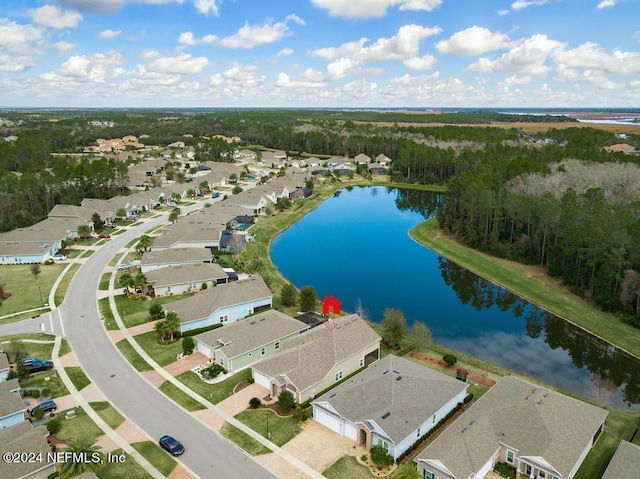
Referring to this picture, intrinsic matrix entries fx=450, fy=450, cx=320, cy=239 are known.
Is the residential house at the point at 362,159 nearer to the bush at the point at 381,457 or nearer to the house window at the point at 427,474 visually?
the bush at the point at 381,457

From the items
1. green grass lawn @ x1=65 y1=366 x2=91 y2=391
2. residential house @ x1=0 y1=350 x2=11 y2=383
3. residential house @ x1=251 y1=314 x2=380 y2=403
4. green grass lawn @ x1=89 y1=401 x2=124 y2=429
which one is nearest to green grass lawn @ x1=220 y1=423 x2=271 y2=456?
residential house @ x1=251 y1=314 x2=380 y2=403

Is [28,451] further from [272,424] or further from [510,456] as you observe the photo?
[510,456]

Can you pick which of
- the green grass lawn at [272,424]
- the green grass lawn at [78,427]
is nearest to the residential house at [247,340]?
the green grass lawn at [272,424]

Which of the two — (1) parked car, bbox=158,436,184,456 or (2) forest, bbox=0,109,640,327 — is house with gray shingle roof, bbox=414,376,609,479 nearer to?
(1) parked car, bbox=158,436,184,456

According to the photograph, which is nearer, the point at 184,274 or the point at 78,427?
the point at 78,427

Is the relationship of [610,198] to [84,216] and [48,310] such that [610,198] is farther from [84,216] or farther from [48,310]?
[84,216]

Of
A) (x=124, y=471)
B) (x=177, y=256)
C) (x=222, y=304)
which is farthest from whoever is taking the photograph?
(x=177, y=256)

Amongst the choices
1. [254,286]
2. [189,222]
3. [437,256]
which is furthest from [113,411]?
[437,256]


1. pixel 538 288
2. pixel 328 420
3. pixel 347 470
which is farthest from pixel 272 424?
pixel 538 288
